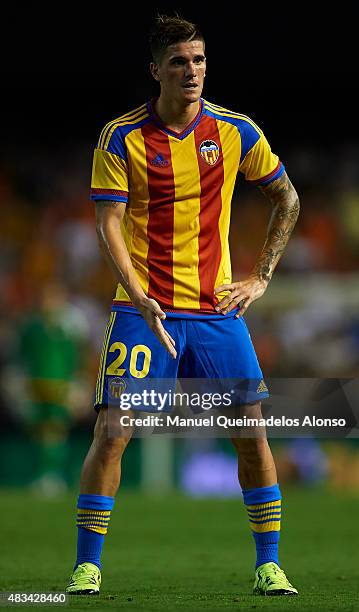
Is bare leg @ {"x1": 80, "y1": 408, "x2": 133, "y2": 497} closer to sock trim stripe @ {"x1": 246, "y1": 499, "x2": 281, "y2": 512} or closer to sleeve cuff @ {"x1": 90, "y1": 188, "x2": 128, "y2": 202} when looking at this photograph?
sock trim stripe @ {"x1": 246, "y1": 499, "x2": 281, "y2": 512}

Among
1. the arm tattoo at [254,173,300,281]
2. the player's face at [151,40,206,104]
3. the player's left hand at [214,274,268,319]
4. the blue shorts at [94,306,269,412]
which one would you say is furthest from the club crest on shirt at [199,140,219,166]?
the blue shorts at [94,306,269,412]

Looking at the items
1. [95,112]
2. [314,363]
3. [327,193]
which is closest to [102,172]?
[314,363]

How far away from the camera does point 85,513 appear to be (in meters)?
4.85

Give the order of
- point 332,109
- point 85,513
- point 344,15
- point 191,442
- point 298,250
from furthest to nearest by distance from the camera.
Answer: point 332,109 < point 298,250 < point 344,15 < point 191,442 < point 85,513

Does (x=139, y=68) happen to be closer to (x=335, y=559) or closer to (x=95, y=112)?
(x=95, y=112)

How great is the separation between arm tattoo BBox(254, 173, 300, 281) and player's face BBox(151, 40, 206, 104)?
0.58 meters

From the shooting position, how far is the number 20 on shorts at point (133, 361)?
485cm

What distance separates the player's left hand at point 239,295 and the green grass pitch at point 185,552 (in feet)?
3.89

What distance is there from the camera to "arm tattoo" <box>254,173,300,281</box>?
5191mm

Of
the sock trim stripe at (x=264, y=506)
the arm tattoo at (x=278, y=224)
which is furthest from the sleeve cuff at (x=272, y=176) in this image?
the sock trim stripe at (x=264, y=506)

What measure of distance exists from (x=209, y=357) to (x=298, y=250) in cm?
1051

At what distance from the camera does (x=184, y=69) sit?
16.1 ft

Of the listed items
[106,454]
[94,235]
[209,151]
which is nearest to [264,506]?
[106,454]

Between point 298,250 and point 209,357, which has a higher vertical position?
point 298,250
